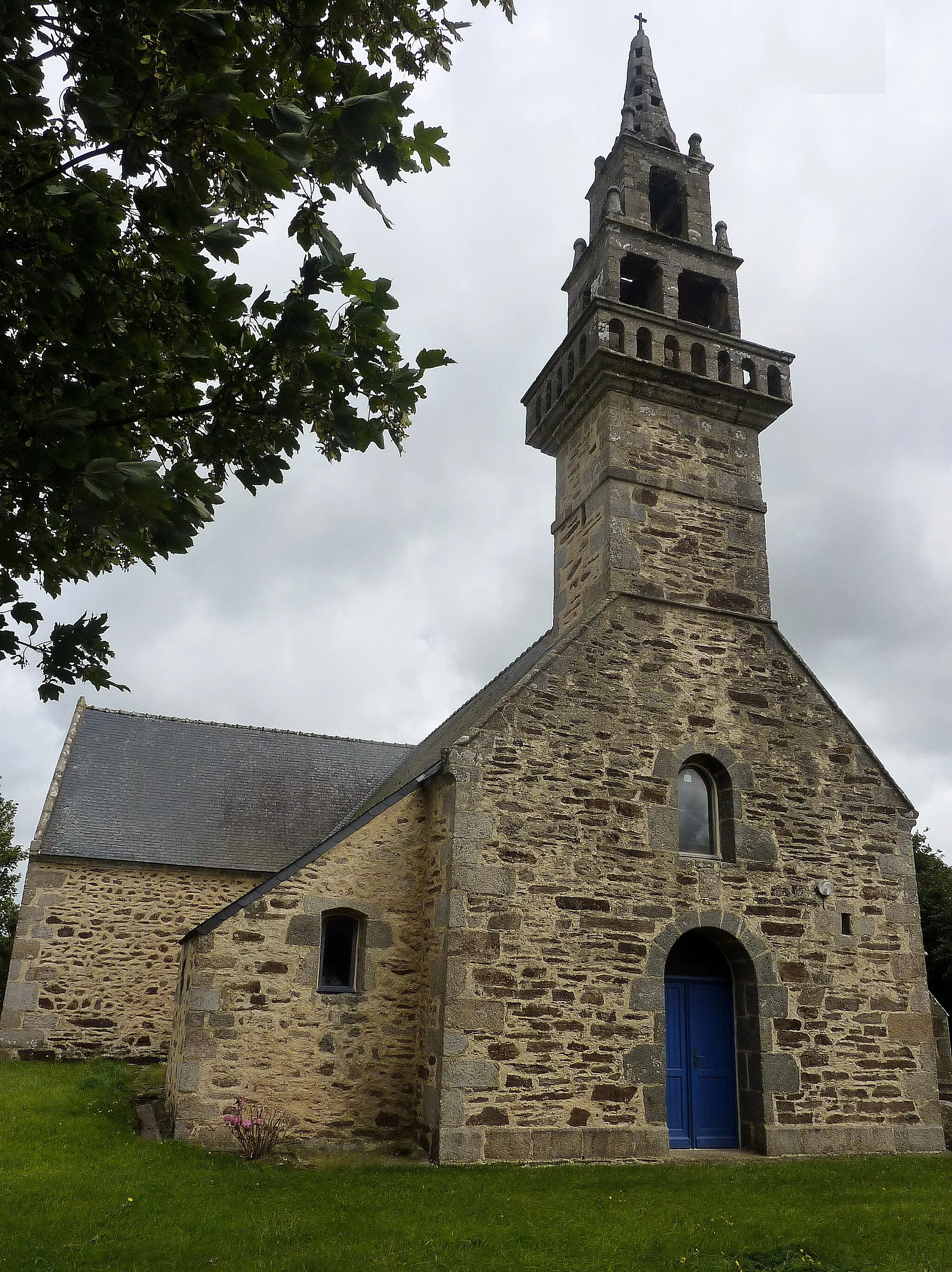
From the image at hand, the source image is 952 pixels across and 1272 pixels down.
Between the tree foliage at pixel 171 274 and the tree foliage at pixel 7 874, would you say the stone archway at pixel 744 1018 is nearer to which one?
the tree foliage at pixel 171 274

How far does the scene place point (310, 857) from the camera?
9867mm

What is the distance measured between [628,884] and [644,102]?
12.1 meters

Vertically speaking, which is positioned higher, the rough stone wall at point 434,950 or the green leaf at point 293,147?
the green leaf at point 293,147

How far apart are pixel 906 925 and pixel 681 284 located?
952cm

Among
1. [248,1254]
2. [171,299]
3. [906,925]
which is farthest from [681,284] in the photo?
[248,1254]

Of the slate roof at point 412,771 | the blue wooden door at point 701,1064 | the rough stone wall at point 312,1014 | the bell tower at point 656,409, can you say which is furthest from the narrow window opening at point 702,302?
the rough stone wall at point 312,1014

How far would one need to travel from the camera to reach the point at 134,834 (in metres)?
15.6

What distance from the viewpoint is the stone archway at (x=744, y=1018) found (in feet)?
30.8

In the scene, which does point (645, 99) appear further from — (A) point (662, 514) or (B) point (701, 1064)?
(B) point (701, 1064)

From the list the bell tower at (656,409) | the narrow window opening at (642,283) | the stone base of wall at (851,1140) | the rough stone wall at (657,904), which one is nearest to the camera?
the rough stone wall at (657,904)

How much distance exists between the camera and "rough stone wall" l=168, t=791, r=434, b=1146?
29.5 feet

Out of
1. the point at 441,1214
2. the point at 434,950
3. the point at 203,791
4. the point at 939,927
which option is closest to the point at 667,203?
the point at 434,950

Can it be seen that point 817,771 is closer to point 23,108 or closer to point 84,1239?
point 84,1239

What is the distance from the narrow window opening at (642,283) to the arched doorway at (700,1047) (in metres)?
8.59
